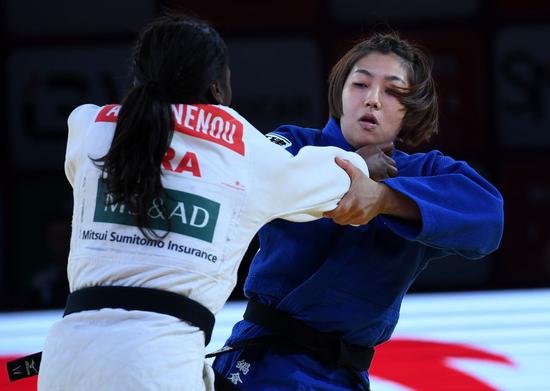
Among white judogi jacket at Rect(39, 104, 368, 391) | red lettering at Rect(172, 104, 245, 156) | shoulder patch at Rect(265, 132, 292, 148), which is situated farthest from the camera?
shoulder patch at Rect(265, 132, 292, 148)

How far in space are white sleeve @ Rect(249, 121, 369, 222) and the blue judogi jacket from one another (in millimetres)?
164

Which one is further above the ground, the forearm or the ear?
the ear

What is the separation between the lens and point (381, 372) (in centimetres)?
332

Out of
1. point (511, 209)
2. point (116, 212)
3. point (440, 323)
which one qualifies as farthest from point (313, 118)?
point (116, 212)

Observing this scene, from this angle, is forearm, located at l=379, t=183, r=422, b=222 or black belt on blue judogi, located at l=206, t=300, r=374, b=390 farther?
black belt on blue judogi, located at l=206, t=300, r=374, b=390

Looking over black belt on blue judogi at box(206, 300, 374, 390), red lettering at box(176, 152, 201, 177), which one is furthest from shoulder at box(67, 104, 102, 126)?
black belt on blue judogi at box(206, 300, 374, 390)

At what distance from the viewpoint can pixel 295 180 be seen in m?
2.30

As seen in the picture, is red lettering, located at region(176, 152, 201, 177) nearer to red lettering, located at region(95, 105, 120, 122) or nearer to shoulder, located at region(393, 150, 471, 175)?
red lettering, located at region(95, 105, 120, 122)

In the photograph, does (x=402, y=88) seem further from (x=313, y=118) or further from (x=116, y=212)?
(x=313, y=118)

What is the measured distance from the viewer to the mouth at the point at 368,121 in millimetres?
2773

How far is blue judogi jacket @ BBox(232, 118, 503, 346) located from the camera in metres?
2.52

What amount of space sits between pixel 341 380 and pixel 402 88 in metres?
0.76

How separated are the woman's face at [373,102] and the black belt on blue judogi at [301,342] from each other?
1.66 feet

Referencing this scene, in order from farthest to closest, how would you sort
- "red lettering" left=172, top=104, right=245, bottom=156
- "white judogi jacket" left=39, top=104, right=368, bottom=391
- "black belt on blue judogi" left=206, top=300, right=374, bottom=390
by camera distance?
"black belt on blue judogi" left=206, top=300, right=374, bottom=390 → "red lettering" left=172, top=104, right=245, bottom=156 → "white judogi jacket" left=39, top=104, right=368, bottom=391
